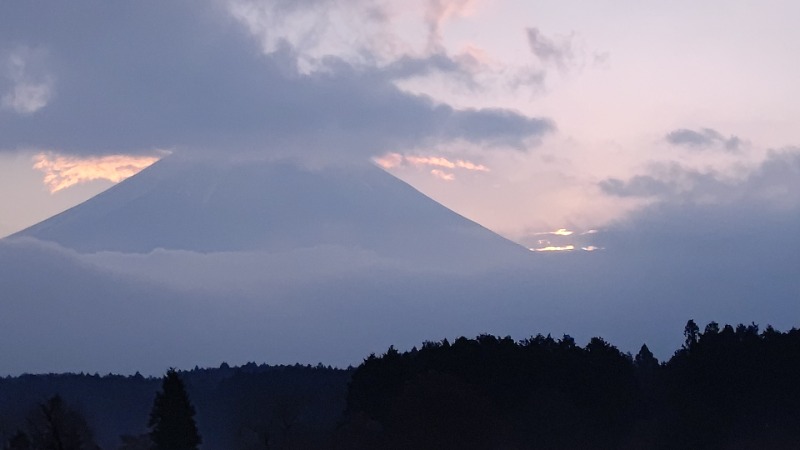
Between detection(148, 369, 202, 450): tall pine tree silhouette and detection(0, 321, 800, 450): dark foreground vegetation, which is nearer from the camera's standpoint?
detection(148, 369, 202, 450): tall pine tree silhouette

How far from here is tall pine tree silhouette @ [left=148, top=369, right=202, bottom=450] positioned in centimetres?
3722

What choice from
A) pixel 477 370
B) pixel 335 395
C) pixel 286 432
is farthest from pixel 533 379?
pixel 335 395

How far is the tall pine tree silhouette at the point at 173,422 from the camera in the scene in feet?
122

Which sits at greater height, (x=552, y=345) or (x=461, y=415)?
(x=552, y=345)

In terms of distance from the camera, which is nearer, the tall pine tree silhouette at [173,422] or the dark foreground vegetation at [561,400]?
the tall pine tree silhouette at [173,422]

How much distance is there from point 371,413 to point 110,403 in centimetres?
7809

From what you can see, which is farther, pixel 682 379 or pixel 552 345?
pixel 552 345

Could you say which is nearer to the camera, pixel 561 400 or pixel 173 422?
pixel 173 422

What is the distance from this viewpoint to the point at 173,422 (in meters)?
37.5

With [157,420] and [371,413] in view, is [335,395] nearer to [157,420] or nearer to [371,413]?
[371,413]

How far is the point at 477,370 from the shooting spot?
5669 centimetres

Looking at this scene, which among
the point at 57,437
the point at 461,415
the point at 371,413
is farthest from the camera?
the point at 371,413

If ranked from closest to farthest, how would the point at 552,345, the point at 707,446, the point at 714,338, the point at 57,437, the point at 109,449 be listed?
the point at 57,437 < the point at 707,446 < the point at 714,338 < the point at 552,345 < the point at 109,449

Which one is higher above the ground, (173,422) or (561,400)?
(561,400)
